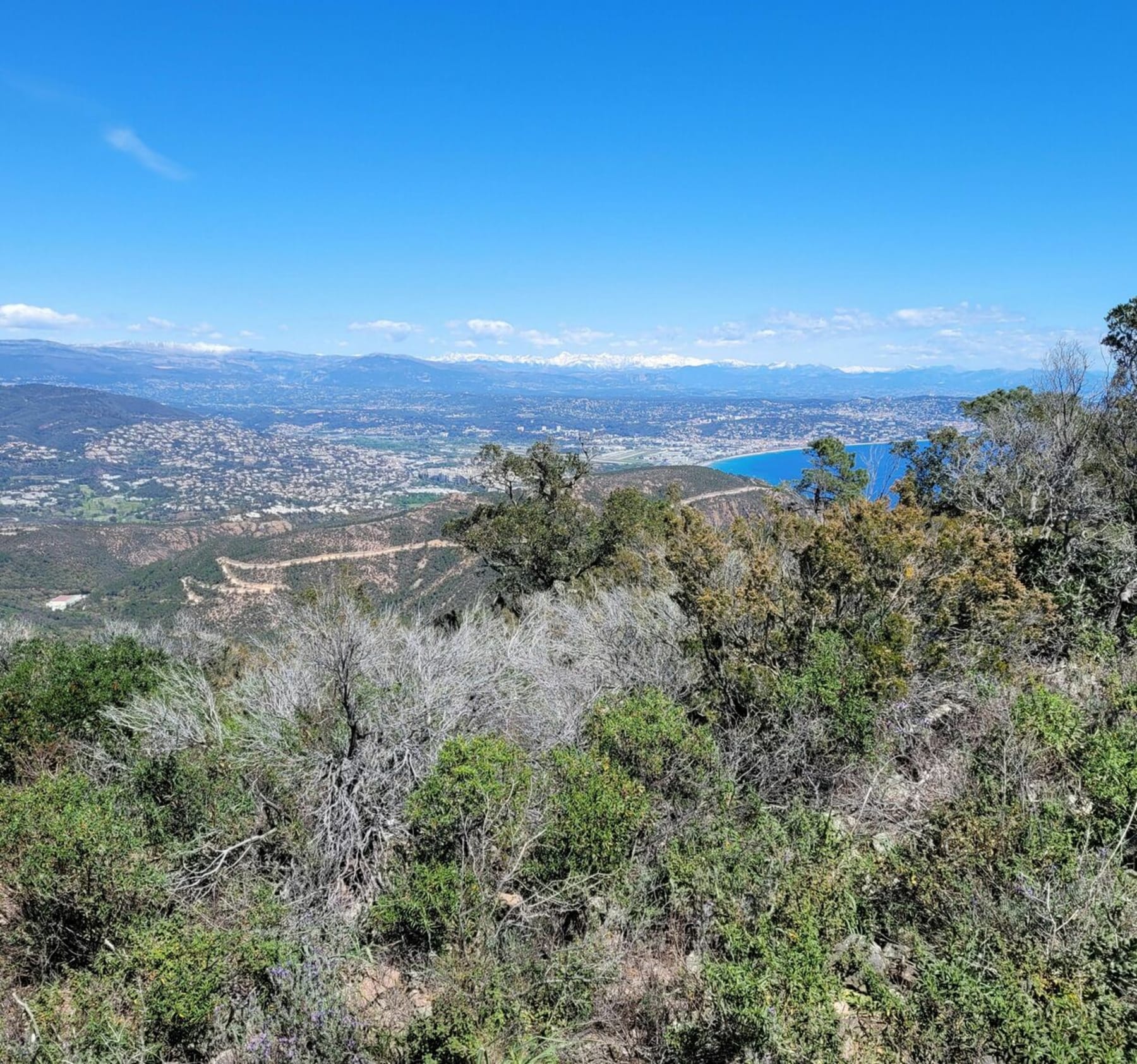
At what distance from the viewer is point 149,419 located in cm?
18088

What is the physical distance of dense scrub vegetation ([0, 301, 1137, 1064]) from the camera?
13.2ft

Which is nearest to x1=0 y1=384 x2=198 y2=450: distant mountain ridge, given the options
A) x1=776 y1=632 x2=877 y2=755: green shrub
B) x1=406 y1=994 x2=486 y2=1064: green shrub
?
x1=776 y1=632 x2=877 y2=755: green shrub

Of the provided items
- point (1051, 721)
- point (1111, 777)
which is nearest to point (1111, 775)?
point (1111, 777)

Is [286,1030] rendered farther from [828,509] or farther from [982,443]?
[982,443]

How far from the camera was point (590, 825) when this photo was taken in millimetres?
5309

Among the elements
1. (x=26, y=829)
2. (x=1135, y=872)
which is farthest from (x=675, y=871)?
(x=26, y=829)

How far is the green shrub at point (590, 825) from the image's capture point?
5297 millimetres

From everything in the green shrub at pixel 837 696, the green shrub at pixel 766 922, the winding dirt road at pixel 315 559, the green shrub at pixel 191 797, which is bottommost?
the winding dirt road at pixel 315 559

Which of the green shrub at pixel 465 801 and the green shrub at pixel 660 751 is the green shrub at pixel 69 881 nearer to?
the green shrub at pixel 465 801

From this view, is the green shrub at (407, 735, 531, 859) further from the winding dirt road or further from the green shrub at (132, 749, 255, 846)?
the winding dirt road

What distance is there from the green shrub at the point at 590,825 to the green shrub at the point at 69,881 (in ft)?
10.9

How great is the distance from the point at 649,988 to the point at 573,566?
14.3 metres

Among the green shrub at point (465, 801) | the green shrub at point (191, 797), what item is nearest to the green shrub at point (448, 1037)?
the green shrub at point (465, 801)

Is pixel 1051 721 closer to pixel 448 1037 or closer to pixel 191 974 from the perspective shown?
pixel 448 1037
